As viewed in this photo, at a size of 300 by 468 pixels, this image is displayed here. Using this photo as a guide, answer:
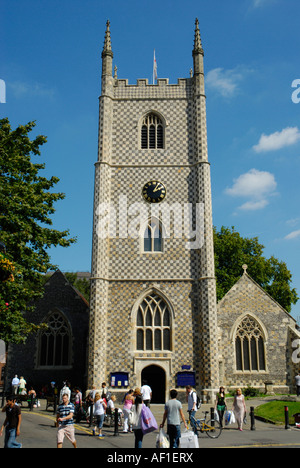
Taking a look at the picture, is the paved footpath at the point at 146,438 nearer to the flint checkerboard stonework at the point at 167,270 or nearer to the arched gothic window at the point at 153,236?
the flint checkerboard stonework at the point at 167,270

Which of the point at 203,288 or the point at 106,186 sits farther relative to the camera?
the point at 106,186

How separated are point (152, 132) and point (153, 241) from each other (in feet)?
24.5

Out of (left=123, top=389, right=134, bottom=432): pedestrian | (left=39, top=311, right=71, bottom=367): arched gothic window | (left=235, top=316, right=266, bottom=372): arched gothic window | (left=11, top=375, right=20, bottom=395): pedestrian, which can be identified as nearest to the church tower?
(left=11, top=375, right=20, bottom=395): pedestrian

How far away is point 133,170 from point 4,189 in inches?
422

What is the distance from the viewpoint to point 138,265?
25.9m

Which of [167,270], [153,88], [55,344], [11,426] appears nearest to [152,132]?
[153,88]

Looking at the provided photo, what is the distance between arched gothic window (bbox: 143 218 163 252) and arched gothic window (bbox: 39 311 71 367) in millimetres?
7677

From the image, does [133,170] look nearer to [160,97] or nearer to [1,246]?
[160,97]

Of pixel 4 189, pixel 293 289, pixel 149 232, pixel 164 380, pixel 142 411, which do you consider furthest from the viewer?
pixel 293 289

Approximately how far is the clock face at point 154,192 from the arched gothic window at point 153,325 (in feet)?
19.2

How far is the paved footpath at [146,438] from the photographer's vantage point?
1216 centimetres

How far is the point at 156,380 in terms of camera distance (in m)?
25.1

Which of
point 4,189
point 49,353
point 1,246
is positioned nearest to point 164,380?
point 49,353

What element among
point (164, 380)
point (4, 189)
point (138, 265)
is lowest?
point (164, 380)
